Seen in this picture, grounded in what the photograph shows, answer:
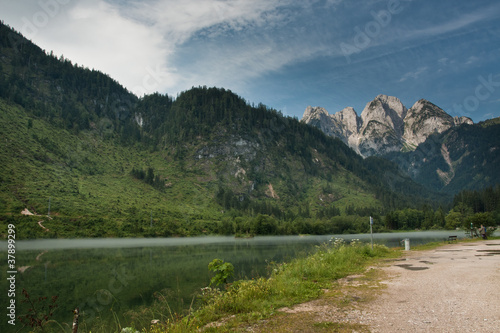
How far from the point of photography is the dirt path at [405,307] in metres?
6.80

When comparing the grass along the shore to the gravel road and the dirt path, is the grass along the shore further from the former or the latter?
the gravel road

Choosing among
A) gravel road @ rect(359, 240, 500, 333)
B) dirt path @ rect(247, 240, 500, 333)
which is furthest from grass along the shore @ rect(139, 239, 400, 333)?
gravel road @ rect(359, 240, 500, 333)

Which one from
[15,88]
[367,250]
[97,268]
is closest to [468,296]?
[367,250]

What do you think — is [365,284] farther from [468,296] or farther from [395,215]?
[395,215]

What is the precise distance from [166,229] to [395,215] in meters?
128

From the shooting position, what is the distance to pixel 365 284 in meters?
12.0

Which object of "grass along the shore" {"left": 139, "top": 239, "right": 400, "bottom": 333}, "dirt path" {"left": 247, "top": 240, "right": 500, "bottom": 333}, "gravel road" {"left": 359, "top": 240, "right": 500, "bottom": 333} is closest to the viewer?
"gravel road" {"left": 359, "top": 240, "right": 500, "bottom": 333}

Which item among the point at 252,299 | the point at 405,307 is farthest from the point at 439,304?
the point at 252,299

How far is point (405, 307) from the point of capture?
8.34m

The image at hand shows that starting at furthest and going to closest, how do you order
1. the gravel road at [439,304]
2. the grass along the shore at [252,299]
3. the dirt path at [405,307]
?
the grass along the shore at [252,299], the dirt path at [405,307], the gravel road at [439,304]

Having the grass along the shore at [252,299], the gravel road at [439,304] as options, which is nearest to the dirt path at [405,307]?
the gravel road at [439,304]

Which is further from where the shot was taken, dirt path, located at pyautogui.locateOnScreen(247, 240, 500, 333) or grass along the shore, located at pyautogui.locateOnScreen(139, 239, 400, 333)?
grass along the shore, located at pyautogui.locateOnScreen(139, 239, 400, 333)

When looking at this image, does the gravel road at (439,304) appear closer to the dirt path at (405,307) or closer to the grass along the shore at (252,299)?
the dirt path at (405,307)

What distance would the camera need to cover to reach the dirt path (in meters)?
6.80
